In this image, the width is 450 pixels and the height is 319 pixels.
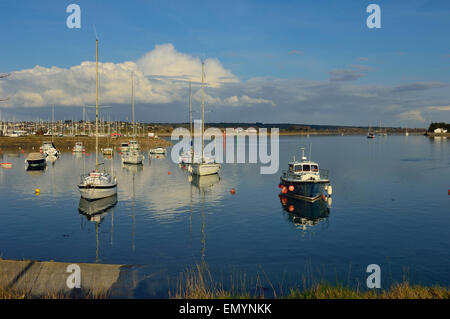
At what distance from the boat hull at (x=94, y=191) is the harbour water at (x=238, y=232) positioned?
179cm

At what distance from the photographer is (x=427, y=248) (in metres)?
27.3

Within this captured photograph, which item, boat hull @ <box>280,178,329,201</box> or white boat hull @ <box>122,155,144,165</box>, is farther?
white boat hull @ <box>122,155,144,165</box>

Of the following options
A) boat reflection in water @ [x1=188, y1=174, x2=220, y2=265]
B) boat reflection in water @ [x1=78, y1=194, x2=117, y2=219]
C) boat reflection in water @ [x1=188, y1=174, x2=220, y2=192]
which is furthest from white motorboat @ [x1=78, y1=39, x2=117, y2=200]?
boat reflection in water @ [x1=188, y1=174, x2=220, y2=192]

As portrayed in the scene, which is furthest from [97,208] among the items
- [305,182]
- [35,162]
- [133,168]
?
[35,162]

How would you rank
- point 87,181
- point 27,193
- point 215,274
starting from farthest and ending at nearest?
1. point 27,193
2. point 87,181
3. point 215,274

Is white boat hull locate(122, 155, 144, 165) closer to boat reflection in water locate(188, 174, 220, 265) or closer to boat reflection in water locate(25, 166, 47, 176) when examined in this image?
boat reflection in water locate(25, 166, 47, 176)

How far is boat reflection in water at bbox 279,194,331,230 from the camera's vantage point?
115ft

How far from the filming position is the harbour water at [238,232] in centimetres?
2273

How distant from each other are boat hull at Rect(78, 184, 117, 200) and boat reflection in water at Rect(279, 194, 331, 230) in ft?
61.3

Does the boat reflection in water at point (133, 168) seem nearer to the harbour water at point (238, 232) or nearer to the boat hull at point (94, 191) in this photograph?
the harbour water at point (238, 232)

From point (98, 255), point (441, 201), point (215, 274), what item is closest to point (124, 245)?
point (98, 255)

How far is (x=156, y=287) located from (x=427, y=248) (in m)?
19.9

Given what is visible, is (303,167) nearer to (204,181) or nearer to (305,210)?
(305,210)
